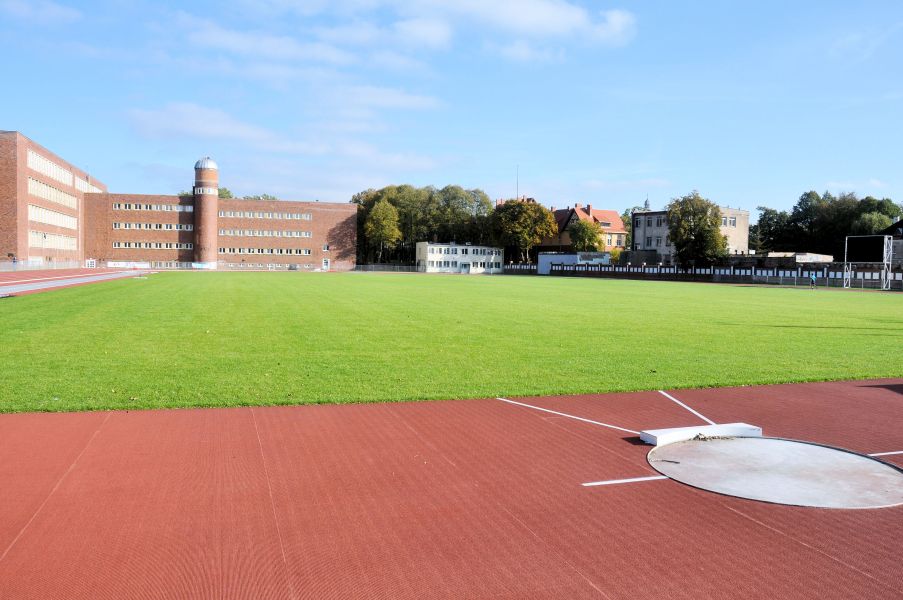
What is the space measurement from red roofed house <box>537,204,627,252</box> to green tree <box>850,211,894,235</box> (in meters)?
40.4

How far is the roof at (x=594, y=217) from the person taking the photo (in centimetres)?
12319

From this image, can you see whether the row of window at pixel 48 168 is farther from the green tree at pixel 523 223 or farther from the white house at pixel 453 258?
the green tree at pixel 523 223

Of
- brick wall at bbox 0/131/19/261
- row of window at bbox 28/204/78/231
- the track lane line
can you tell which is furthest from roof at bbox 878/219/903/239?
row of window at bbox 28/204/78/231

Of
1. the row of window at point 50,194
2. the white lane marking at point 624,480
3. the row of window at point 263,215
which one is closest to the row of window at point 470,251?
the row of window at point 263,215

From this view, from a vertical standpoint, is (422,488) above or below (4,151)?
below

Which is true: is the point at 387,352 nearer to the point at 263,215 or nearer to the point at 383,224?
the point at 383,224

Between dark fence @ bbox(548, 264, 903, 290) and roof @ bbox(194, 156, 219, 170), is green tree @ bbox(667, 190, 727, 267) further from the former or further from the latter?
roof @ bbox(194, 156, 219, 170)

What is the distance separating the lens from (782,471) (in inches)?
275

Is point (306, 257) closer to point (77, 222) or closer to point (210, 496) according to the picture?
point (77, 222)

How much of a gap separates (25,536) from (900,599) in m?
6.31

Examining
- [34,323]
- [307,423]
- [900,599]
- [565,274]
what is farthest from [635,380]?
[565,274]

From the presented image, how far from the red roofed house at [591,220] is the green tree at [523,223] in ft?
33.4

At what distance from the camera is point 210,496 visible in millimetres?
6039

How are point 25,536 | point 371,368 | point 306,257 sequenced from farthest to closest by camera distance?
point 306,257 < point 371,368 < point 25,536
